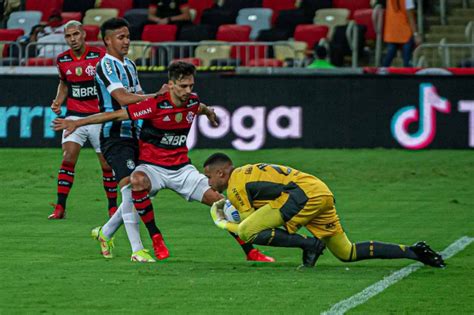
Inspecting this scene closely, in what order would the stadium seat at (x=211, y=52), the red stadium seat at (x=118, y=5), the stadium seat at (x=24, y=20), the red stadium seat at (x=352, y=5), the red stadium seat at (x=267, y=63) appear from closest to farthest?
the red stadium seat at (x=267, y=63) → the stadium seat at (x=211, y=52) → the red stadium seat at (x=352, y=5) → the stadium seat at (x=24, y=20) → the red stadium seat at (x=118, y=5)

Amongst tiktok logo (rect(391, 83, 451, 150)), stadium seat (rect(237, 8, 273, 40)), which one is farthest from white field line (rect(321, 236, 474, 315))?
stadium seat (rect(237, 8, 273, 40))

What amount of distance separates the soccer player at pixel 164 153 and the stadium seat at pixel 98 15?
16.6m

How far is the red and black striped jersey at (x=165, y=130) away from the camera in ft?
40.3

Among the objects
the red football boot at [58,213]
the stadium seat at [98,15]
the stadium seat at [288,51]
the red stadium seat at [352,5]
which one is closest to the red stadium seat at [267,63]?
the stadium seat at [288,51]

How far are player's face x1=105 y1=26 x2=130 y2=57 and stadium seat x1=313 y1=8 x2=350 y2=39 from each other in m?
14.4

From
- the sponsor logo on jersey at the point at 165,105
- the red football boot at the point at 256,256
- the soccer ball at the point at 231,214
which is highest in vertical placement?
the sponsor logo on jersey at the point at 165,105

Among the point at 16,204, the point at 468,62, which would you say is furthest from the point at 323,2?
the point at 16,204

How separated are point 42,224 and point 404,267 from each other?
203 inches

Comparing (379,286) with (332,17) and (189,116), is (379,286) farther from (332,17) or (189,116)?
(332,17)

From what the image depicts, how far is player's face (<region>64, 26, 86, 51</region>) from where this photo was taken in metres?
16.2

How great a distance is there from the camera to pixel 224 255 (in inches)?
507

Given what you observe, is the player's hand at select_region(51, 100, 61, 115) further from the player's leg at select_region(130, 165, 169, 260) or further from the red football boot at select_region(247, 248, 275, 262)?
the red football boot at select_region(247, 248, 275, 262)

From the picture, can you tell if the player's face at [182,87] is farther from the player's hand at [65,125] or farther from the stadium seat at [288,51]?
the stadium seat at [288,51]

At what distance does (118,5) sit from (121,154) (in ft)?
56.6
